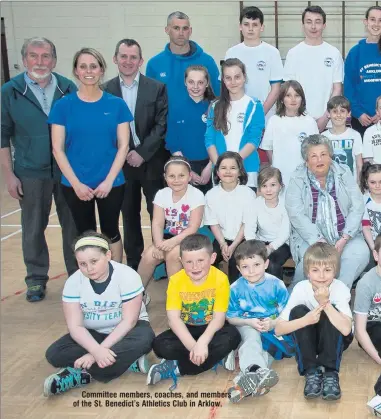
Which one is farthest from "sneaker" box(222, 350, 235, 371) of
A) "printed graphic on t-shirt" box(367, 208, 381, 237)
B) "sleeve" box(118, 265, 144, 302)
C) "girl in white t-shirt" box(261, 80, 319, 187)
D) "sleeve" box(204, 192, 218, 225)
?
"girl in white t-shirt" box(261, 80, 319, 187)

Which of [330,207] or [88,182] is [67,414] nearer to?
[88,182]

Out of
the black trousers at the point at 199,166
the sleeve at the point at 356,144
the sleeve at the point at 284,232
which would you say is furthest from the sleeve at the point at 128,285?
the sleeve at the point at 356,144

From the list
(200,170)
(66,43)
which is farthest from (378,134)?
(66,43)

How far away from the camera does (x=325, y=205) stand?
3.85 m

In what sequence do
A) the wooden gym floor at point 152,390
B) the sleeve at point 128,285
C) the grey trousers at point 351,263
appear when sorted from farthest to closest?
the grey trousers at point 351,263 → the sleeve at point 128,285 → the wooden gym floor at point 152,390

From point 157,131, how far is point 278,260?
1256mm

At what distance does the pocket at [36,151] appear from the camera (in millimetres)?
4234

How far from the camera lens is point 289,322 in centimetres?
307

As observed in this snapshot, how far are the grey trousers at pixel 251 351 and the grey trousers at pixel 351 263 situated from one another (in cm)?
59

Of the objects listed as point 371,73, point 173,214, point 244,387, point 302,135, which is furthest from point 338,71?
point 244,387

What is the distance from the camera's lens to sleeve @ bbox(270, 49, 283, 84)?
469 cm

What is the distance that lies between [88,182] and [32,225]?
74 cm

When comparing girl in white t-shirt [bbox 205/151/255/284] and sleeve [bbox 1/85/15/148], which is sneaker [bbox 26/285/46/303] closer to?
sleeve [bbox 1/85/15/148]

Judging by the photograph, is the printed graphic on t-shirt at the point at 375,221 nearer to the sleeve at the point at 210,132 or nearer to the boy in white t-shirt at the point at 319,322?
the boy in white t-shirt at the point at 319,322
